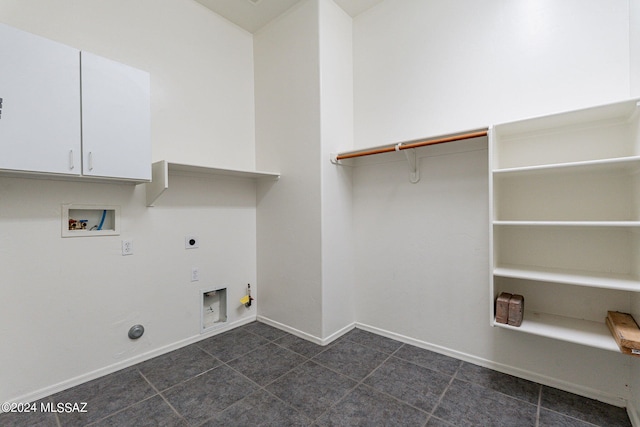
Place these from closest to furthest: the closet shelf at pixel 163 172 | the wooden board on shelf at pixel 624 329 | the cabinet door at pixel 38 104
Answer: the wooden board on shelf at pixel 624 329 < the cabinet door at pixel 38 104 < the closet shelf at pixel 163 172

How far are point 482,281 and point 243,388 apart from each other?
1.86 meters

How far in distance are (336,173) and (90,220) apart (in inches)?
76.8

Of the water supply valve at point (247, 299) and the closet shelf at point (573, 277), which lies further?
the water supply valve at point (247, 299)

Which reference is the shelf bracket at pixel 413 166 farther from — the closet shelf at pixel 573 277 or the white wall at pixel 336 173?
the closet shelf at pixel 573 277

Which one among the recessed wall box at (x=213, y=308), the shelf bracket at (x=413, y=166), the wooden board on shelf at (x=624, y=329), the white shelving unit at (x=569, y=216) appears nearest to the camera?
the wooden board on shelf at (x=624, y=329)

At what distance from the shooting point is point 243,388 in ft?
6.27

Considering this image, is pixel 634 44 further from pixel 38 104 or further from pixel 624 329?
pixel 38 104

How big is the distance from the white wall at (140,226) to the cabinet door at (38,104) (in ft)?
1.19

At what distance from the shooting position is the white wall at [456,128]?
69.6 inches

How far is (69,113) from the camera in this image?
5.47ft

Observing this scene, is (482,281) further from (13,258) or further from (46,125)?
(13,258)

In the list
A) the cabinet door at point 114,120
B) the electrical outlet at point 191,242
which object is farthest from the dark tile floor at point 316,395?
the cabinet door at point 114,120

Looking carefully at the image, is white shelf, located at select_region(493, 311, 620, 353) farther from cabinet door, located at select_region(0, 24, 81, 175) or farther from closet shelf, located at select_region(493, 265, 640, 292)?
cabinet door, located at select_region(0, 24, 81, 175)

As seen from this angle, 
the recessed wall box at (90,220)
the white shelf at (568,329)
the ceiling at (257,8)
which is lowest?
the white shelf at (568,329)
